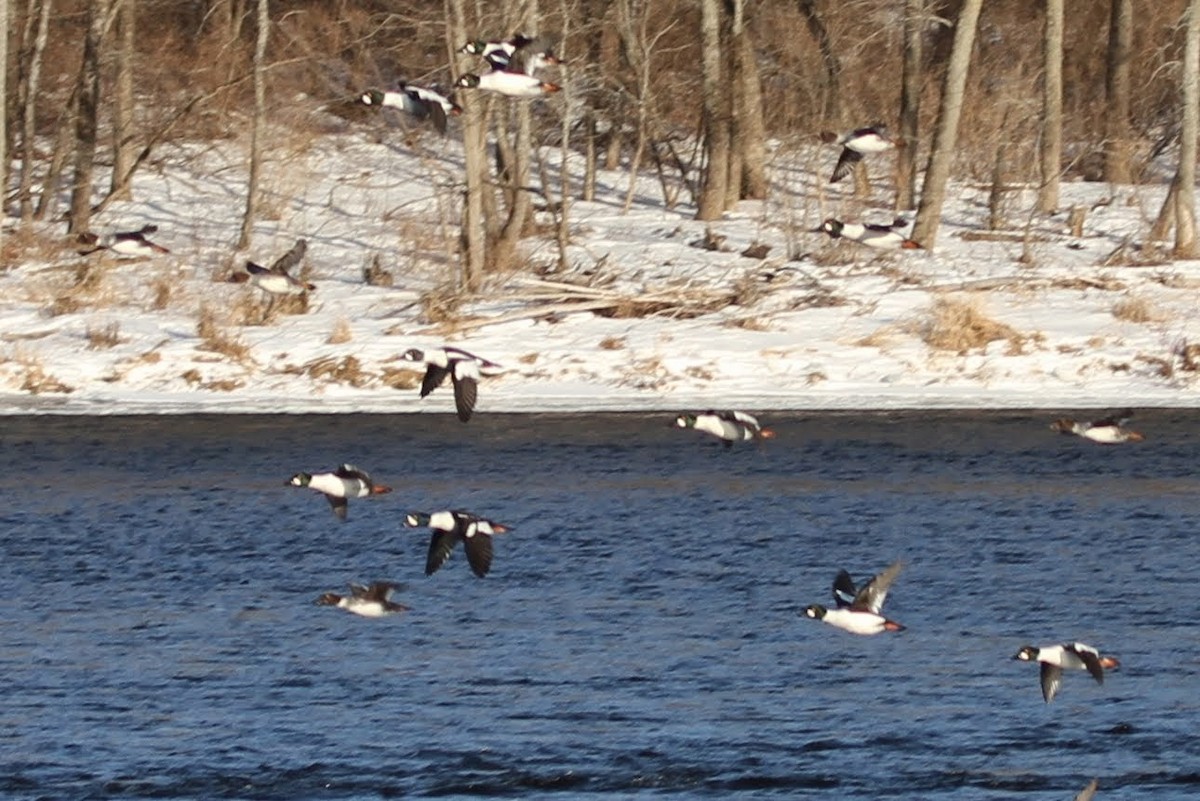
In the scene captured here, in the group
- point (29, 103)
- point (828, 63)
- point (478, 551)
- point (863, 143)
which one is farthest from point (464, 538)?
point (29, 103)

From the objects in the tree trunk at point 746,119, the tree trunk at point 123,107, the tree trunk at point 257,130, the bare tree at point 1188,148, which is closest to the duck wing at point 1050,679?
the bare tree at point 1188,148

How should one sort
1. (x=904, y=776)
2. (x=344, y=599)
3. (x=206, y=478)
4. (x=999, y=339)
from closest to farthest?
(x=904, y=776) → (x=344, y=599) → (x=206, y=478) → (x=999, y=339)

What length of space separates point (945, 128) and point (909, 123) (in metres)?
3.63

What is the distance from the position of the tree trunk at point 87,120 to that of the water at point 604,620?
1118 cm

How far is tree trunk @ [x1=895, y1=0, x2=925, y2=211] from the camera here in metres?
32.3

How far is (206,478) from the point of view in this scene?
747 inches

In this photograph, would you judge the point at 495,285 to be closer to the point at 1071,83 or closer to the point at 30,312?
the point at 30,312

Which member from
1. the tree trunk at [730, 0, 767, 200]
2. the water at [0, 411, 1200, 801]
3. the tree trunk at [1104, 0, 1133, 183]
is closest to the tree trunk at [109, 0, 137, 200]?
the tree trunk at [730, 0, 767, 200]

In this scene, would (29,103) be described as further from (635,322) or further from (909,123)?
(909,123)

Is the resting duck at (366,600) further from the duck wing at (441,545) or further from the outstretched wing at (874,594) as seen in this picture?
the outstretched wing at (874,594)

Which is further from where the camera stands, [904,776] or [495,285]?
[495,285]

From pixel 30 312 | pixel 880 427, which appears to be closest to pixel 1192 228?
pixel 880 427

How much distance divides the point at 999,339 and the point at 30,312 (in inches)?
451

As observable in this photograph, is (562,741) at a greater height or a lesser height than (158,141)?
lesser
